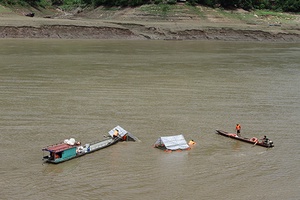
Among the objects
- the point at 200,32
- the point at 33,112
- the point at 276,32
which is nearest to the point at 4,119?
the point at 33,112

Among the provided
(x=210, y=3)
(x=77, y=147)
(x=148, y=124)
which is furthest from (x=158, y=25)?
(x=77, y=147)

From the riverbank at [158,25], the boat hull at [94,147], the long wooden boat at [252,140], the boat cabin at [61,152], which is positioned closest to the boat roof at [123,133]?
the boat hull at [94,147]

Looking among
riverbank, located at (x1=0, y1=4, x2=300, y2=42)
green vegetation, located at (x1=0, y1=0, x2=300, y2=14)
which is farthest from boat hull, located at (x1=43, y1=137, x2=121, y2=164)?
green vegetation, located at (x1=0, y1=0, x2=300, y2=14)

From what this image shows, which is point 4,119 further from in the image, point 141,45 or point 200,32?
point 200,32

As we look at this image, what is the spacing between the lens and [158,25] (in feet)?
194

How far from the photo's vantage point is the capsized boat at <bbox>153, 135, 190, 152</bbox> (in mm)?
14478

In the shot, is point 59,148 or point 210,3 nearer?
point 59,148

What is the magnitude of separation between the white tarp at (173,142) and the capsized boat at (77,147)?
1.15 meters

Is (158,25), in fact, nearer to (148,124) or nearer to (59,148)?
(148,124)

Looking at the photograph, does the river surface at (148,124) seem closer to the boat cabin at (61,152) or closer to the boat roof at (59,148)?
the boat cabin at (61,152)

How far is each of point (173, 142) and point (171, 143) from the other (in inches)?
4.5

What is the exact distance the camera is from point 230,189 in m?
11.6

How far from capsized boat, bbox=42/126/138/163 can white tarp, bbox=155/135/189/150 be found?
1.15m

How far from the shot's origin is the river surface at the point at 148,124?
11.6 metres
